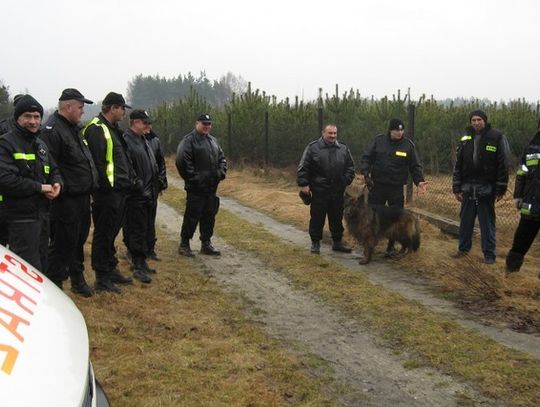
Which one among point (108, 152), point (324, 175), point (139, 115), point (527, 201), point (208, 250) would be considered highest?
point (139, 115)

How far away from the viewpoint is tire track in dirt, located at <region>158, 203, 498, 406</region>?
3.54 m

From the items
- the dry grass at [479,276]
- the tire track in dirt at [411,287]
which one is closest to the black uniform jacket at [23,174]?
the tire track in dirt at [411,287]

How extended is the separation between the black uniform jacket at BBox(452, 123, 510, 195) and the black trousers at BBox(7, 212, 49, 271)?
16.4ft

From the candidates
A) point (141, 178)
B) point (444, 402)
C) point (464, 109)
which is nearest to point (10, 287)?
point (444, 402)

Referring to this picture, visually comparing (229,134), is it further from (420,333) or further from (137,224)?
(420,333)

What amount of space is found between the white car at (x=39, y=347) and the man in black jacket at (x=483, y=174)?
18.1 ft

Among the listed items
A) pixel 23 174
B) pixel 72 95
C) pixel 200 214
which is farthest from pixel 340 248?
pixel 23 174

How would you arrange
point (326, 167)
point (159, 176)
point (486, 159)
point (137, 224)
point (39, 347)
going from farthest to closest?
1. point (326, 167)
2. point (159, 176)
3. point (486, 159)
4. point (137, 224)
5. point (39, 347)

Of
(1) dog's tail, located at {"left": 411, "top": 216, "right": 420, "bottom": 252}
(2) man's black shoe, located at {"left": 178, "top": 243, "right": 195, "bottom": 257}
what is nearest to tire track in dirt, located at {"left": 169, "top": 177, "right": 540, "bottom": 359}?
(1) dog's tail, located at {"left": 411, "top": 216, "right": 420, "bottom": 252}

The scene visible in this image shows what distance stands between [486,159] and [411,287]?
74.6 inches

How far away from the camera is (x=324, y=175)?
762 cm

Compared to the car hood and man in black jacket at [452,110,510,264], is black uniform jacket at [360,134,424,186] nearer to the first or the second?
man in black jacket at [452,110,510,264]

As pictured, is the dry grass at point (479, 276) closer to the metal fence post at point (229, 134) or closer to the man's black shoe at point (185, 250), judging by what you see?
the man's black shoe at point (185, 250)

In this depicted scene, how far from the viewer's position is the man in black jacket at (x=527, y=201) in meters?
5.55
